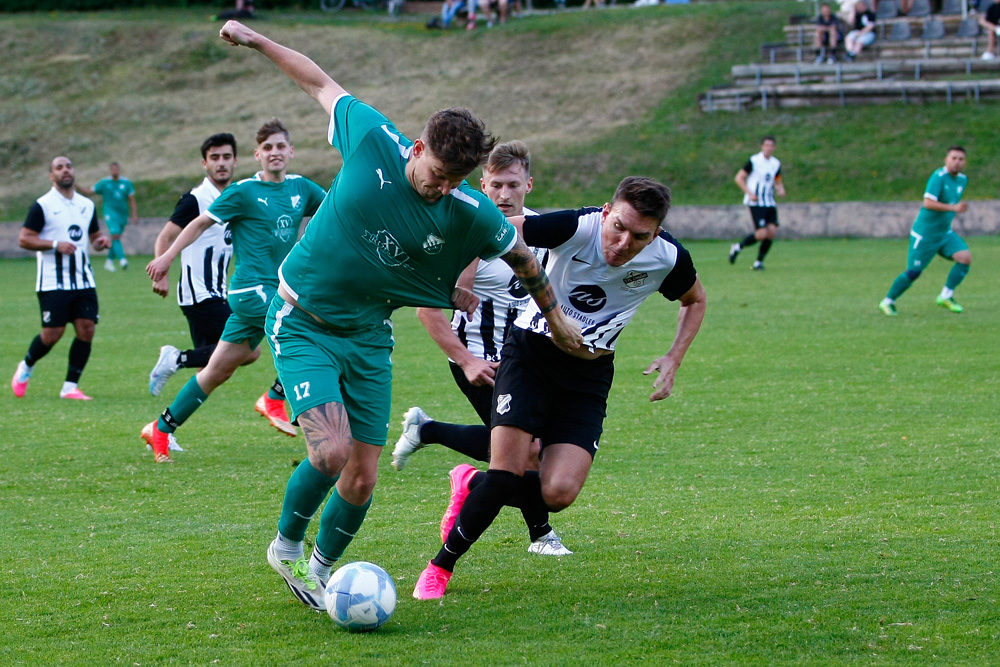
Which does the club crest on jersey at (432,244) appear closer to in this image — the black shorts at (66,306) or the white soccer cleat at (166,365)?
the white soccer cleat at (166,365)

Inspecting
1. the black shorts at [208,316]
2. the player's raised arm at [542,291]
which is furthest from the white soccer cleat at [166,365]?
the player's raised arm at [542,291]

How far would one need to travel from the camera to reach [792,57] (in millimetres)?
35469

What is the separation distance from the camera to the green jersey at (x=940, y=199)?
45.2 ft

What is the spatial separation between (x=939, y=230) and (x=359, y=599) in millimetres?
11539

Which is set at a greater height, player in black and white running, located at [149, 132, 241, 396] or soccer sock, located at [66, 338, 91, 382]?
player in black and white running, located at [149, 132, 241, 396]

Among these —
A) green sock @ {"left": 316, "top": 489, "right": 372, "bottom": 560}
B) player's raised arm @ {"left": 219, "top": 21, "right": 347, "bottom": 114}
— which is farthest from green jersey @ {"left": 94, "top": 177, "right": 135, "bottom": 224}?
green sock @ {"left": 316, "top": 489, "right": 372, "bottom": 560}

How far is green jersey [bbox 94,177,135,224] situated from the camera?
2547 centimetres

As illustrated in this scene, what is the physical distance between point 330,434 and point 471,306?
0.79 m

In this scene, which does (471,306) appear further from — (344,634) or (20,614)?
(20,614)

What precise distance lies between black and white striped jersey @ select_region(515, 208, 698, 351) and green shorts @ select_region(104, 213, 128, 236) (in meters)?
22.6

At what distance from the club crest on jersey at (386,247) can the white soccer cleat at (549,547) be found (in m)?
1.66

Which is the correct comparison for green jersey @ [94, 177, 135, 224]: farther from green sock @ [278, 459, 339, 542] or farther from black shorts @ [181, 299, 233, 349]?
green sock @ [278, 459, 339, 542]

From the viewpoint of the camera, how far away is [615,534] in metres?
5.61

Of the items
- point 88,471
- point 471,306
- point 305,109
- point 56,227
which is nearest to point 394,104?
point 305,109
